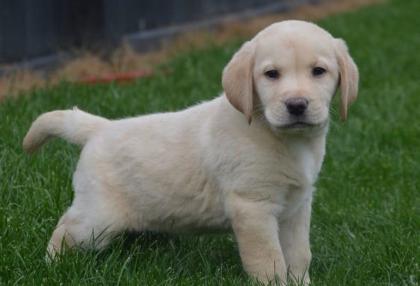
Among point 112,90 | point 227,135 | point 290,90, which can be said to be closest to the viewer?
point 290,90

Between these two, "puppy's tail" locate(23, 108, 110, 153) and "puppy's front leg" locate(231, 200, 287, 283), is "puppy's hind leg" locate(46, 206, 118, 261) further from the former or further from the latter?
"puppy's front leg" locate(231, 200, 287, 283)

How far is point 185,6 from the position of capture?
11.3 metres

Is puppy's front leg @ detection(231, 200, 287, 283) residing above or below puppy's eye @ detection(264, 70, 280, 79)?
below

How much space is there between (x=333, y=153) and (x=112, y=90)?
163 cm

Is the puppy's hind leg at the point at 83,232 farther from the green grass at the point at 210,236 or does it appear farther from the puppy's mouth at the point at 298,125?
the puppy's mouth at the point at 298,125

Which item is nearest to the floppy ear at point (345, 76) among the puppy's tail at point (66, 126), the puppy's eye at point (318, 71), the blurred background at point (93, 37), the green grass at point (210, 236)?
the puppy's eye at point (318, 71)

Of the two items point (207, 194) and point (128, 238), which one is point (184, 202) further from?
point (128, 238)

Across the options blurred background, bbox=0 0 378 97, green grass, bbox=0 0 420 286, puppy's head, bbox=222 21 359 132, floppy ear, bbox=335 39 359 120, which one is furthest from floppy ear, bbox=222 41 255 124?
blurred background, bbox=0 0 378 97

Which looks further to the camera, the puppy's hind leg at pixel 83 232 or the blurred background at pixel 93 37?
the blurred background at pixel 93 37

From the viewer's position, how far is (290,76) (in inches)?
158

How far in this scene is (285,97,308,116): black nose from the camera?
391cm

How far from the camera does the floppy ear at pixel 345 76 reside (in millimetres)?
4184

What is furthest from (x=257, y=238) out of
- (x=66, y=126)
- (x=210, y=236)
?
(x=66, y=126)

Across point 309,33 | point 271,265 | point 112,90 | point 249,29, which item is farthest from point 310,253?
point 249,29
